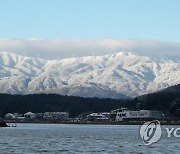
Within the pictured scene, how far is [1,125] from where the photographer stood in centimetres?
18975

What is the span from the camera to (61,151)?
6725cm

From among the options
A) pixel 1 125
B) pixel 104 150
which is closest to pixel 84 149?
pixel 104 150

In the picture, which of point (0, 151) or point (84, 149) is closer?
point (0, 151)

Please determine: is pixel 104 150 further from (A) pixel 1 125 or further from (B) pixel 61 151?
(A) pixel 1 125

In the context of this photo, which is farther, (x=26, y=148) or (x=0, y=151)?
(x=26, y=148)

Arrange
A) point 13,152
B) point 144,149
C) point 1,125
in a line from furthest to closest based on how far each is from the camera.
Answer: point 1,125 < point 144,149 < point 13,152

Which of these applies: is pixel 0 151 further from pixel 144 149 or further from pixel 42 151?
pixel 144 149

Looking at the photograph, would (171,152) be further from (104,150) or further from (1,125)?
(1,125)

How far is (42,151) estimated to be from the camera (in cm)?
6719

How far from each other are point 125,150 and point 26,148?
38.7 feet

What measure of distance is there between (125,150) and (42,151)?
9732 millimetres

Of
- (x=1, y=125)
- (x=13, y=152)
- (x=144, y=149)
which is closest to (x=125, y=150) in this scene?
(x=144, y=149)

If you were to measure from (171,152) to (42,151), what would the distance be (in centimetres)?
1420

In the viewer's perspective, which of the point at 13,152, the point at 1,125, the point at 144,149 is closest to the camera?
the point at 13,152
